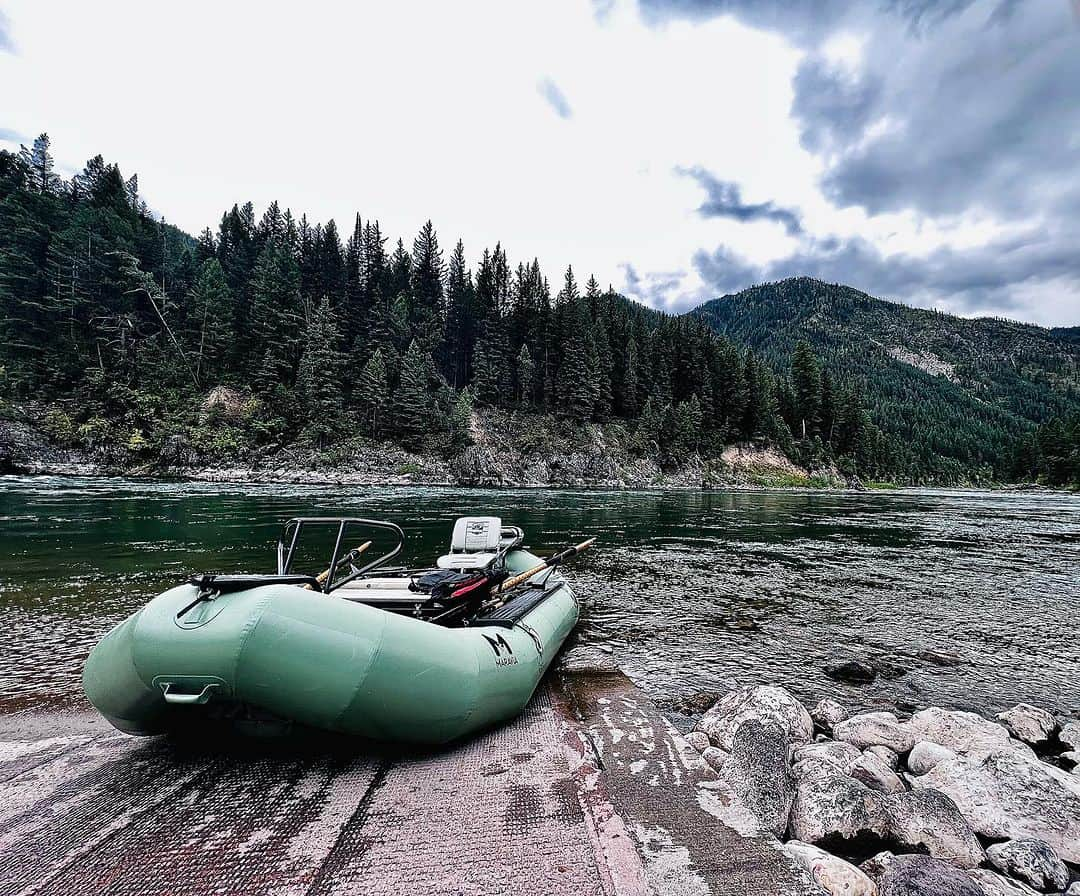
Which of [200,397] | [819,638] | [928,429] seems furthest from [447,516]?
[928,429]

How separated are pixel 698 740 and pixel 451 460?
45582mm

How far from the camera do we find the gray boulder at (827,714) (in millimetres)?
4902

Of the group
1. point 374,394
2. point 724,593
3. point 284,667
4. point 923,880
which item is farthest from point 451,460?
point 923,880

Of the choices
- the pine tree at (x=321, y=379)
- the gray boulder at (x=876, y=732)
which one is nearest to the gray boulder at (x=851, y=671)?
the gray boulder at (x=876, y=732)

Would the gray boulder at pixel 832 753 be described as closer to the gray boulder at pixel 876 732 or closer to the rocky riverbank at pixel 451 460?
the gray boulder at pixel 876 732

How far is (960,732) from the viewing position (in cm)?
452

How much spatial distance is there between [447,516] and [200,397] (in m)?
39.7

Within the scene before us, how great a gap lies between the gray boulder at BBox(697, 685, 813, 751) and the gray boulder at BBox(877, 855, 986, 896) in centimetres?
157

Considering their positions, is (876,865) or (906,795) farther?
(906,795)

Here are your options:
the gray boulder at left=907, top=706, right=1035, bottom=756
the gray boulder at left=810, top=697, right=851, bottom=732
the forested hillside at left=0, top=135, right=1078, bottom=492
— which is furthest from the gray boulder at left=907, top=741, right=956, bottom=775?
the forested hillside at left=0, top=135, right=1078, bottom=492

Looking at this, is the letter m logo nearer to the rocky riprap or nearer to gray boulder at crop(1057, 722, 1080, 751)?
the rocky riprap

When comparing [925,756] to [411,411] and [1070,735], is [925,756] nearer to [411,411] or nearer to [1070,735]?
[1070,735]

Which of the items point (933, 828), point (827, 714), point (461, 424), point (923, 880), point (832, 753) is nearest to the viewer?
point (923, 880)

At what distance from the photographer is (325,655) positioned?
10.1 feet
